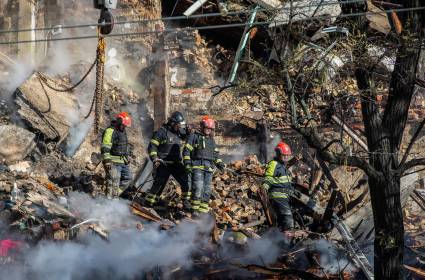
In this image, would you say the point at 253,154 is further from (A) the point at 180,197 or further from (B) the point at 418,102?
(B) the point at 418,102

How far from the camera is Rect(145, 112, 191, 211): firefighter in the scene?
13.9 m

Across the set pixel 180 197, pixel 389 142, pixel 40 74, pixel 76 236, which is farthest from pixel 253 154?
pixel 389 142

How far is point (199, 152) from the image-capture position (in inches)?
530

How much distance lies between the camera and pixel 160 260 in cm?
1070

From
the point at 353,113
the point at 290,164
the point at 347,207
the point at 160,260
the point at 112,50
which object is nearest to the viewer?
the point at 160,260

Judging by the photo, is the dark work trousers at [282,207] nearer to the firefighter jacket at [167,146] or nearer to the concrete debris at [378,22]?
the firefighter jacket at [167,146]

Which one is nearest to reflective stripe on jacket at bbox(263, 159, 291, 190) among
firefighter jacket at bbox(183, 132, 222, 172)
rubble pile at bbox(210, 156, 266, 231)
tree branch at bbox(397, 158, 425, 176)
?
rubble pile at bbox(210, 156, 266, 231)

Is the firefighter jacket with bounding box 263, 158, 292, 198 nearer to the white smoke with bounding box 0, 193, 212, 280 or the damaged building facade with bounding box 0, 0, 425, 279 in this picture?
the damaged building facade with bounding box 0, 0, 425, 279

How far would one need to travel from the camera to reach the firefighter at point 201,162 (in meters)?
13.3

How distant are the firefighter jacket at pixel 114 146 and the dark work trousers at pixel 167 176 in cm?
75

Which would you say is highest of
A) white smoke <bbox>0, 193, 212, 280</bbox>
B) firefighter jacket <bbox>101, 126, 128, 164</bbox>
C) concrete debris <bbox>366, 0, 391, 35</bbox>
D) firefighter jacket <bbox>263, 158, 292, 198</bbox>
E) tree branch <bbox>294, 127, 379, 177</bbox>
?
concrete debris <bbox>366, 0, 391, 35</bbox>

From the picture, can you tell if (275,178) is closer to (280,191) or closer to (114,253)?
(280,191)

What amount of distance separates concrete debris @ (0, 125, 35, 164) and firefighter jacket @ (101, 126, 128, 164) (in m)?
2.46

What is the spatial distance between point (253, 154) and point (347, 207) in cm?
491
